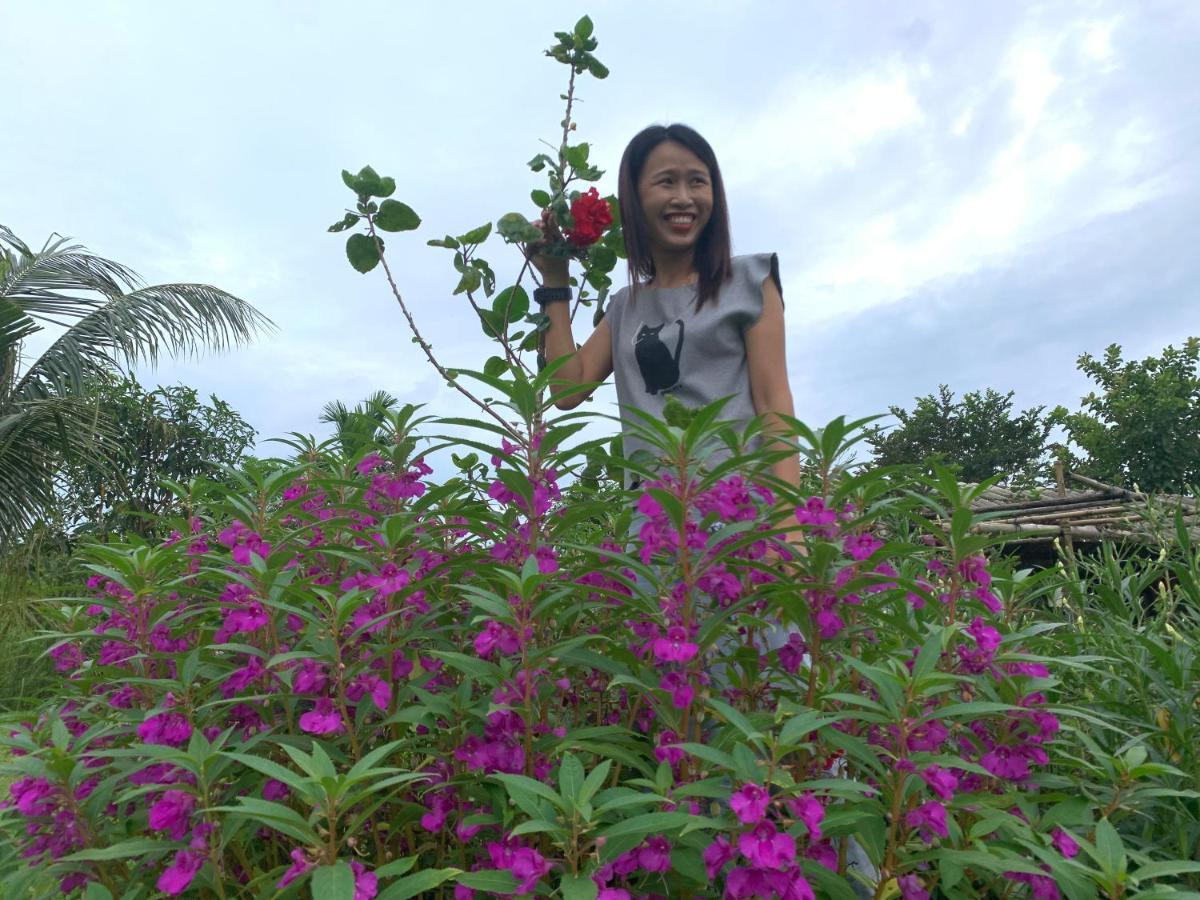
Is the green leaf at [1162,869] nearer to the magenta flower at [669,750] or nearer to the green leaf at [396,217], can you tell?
the magenta flower at [669,750]

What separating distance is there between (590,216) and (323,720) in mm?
1856

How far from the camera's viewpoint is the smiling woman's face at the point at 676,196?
2689mm

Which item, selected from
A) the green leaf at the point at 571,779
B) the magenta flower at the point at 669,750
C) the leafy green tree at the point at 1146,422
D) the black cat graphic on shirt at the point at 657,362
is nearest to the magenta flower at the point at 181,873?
the green leaf at the point at 571,779

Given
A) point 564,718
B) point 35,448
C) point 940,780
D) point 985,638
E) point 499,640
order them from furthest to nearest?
1. point 35,448
2. point 564,718
3. point 985,638
4. point 499,640
5. point 940,780

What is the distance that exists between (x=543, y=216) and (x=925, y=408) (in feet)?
98.7

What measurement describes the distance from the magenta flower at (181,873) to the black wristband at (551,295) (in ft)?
6.37

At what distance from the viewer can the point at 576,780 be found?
1.23m

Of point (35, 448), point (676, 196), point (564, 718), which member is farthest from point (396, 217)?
point (35, 448)

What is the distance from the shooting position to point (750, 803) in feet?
3.84

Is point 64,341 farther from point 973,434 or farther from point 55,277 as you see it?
point 973,434

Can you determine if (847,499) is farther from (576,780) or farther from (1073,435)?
(1073,435)

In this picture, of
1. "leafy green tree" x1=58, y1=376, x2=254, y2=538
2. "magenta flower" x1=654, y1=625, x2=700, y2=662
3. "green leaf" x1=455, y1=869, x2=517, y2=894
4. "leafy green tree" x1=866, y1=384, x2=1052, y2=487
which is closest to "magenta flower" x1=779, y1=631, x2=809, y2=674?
"magenta flower" x1=654, y1=625, x2=700, y2=662

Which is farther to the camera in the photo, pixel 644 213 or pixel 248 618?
pixel 644 213

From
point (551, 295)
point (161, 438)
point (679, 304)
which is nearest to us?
point (679, 304)
